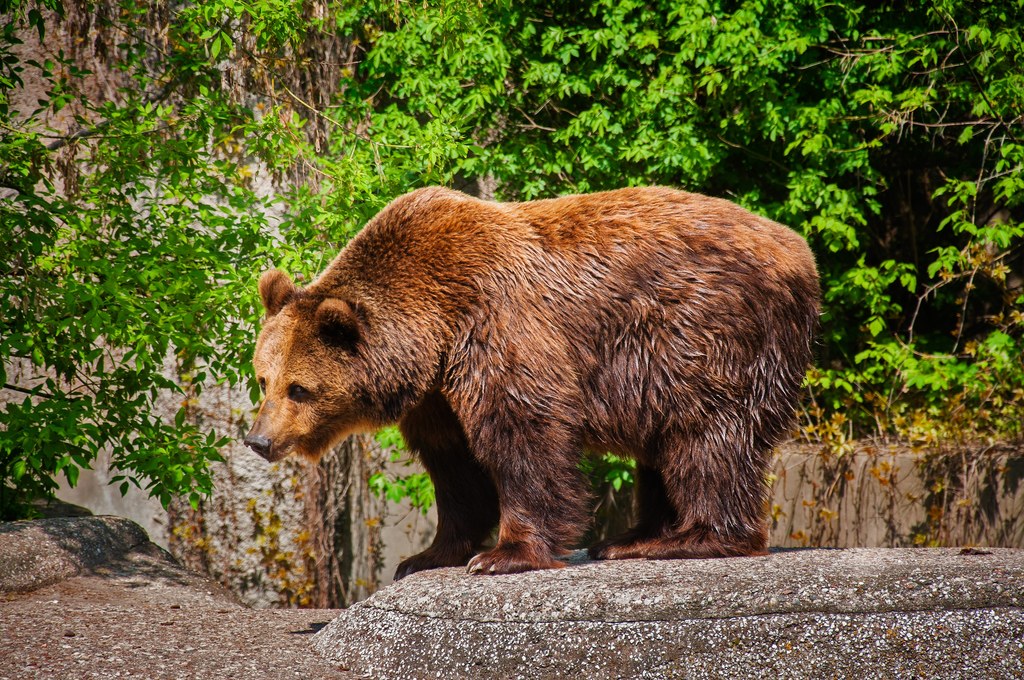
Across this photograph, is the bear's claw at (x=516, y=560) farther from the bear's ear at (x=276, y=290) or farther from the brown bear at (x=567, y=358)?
the bear's ear at (x=276, y=290)

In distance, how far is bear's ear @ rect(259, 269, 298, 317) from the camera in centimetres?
514

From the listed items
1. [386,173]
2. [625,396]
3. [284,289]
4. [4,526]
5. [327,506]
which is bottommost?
[327,506]

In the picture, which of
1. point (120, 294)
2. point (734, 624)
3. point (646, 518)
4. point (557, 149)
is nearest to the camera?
point (734, 624)

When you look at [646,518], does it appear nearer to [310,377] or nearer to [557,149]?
[310,377]

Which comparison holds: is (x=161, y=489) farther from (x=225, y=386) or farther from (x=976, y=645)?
(x=976, y=645)

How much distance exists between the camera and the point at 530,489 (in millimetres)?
4672

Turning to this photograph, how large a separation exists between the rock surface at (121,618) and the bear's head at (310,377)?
93 centimetres

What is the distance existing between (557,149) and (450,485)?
411 cm

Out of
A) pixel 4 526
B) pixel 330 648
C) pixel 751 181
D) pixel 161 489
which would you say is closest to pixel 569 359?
pixel 330 648

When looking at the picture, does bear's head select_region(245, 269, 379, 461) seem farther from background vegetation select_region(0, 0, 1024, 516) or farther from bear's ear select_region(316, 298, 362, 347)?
background vegetation select_region(0, 0, 1024, 516)

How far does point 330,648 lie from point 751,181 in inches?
218

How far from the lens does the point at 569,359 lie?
4.80 metres

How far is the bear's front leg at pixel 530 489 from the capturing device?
4.67 m

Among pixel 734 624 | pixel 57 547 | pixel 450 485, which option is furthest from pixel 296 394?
pixel 57 547
